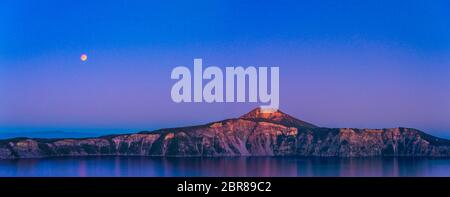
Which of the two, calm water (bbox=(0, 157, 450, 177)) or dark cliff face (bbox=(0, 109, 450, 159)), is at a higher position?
dark cliff face (bbox=(0, 109, 450, 159))

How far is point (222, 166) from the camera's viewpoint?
33.3ft

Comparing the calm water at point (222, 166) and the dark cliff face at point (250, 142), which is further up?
the dark cliff face at point (250, 142)

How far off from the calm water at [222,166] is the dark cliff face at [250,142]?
0.12 meters

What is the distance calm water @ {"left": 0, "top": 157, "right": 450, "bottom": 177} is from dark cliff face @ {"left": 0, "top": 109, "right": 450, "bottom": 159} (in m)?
0.12

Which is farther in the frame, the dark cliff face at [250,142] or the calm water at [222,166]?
the dark cliff face at [250,142]

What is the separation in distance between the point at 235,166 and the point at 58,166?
239 centimetres

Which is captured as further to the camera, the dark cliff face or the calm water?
the dark cliff face

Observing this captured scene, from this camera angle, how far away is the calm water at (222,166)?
9414 mm

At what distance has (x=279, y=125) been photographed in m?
10.6

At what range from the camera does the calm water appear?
9.41 meters
